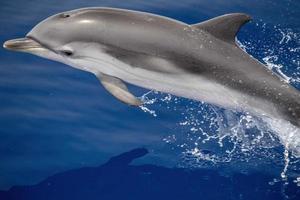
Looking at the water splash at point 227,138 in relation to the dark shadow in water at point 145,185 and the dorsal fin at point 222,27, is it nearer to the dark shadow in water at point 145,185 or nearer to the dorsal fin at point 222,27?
the dark shadow in water at point 145,185

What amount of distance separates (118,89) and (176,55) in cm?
79

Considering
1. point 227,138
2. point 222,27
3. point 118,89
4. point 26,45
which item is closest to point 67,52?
point 26,45

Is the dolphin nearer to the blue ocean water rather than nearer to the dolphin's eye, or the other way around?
the dolphin's eye

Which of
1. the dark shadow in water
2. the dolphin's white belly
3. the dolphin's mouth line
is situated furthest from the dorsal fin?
the dolphin's mouth line

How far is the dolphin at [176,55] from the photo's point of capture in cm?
431

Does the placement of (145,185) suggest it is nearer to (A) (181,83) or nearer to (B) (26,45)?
(A) (181,83)

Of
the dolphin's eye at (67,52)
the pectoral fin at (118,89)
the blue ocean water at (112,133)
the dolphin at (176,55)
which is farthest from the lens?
the blue ocean water at (112,133)

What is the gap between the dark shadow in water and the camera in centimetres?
473

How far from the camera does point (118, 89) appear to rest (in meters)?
4.59

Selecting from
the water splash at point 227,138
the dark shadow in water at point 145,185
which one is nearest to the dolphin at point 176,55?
the water splash at point 227,138

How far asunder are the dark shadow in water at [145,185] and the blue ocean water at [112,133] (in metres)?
0.04

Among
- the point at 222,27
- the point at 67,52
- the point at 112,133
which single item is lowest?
the point at 112,133

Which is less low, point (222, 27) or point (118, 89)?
point (222, 27)

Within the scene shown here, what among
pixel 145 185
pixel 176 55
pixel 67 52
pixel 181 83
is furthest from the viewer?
pixel 145 185
